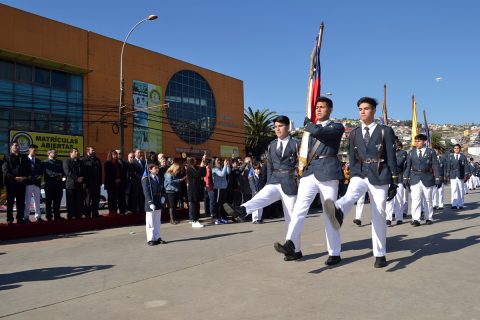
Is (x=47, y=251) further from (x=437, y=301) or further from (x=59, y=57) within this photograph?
(x=59, y=57)

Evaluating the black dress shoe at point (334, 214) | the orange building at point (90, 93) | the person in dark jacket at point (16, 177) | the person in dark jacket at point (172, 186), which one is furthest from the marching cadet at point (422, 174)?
the orange building at point (90, 93)

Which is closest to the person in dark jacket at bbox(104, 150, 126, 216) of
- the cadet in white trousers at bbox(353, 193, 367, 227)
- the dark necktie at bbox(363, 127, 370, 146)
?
the cadet in white trousers at bbox(353, 193, 367, 227)

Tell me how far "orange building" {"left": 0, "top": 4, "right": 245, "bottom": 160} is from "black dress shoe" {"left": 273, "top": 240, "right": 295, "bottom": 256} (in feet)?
71.9

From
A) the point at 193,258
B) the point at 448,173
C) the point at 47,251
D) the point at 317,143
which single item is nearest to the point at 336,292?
the point at 317,143

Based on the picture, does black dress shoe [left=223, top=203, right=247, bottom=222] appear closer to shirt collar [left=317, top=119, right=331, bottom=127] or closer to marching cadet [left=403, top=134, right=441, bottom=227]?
shirt collar [left=317, top=119, right=331, bottom=127]

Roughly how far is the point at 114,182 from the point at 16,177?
2.72 m

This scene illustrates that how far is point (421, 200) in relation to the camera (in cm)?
1022

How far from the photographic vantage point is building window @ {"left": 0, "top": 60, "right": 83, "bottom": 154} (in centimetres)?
2841

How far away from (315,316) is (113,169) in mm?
9821

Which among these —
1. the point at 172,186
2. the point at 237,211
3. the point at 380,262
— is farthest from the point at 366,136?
the point at 172,186

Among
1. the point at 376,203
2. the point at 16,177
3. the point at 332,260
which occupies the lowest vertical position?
the point at 332,260

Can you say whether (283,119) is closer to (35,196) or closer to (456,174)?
(35,196)

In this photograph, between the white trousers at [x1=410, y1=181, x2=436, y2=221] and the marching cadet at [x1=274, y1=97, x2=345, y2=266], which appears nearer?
the marching cadet at [x1=274, y1=97, x2=345, y2=266]

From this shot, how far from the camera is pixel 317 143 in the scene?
5.95m
